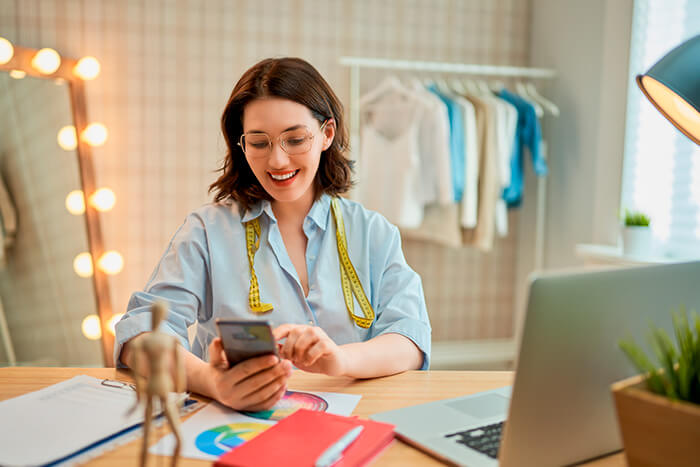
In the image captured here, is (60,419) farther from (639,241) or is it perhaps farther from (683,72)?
(639,241)

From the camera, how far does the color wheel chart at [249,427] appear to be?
81 cm

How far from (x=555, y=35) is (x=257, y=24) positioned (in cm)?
165

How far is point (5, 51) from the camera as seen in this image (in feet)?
8.20

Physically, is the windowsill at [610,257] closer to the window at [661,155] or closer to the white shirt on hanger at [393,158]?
the window at [661,155]

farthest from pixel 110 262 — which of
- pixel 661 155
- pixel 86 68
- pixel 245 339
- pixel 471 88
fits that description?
pixel 661 155

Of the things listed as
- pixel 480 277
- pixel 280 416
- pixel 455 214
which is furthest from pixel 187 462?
pixel 480 277

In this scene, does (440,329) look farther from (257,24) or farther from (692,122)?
(692,122)

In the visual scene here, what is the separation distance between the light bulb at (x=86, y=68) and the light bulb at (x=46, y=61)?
3.4 inches

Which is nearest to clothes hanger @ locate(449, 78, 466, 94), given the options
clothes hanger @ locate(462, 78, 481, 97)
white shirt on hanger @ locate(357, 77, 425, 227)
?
clothes hanger @ locate(462, 78, 481, 97)

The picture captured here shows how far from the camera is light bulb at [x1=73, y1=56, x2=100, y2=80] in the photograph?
2.77 meters

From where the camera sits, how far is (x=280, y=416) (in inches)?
36.1

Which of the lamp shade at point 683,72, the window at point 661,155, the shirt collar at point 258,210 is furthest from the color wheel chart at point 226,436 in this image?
the window at point 661,155

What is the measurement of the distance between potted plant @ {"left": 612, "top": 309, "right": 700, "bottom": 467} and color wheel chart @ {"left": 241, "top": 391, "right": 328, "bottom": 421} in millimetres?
482

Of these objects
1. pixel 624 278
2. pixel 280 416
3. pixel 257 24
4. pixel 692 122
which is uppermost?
pixel 257 24
